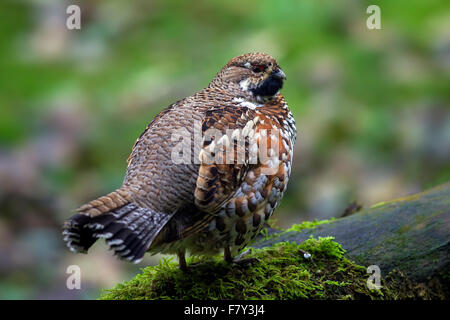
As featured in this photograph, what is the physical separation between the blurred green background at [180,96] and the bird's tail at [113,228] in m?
3.70

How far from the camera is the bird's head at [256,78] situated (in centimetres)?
467

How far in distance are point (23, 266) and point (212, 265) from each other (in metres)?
4.04

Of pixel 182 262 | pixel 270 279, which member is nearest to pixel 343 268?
pixel 270 279

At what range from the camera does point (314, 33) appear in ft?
37.3

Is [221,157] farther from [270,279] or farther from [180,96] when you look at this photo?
[180,96]

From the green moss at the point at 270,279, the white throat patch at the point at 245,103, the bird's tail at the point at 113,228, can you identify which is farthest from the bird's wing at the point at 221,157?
the green moss at the point at 270,279

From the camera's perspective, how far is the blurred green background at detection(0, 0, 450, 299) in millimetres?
8141

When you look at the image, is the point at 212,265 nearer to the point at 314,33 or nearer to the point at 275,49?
the point at 275,49

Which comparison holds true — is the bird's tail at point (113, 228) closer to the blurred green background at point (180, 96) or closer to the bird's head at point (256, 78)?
the bird's head at point (256, 78)

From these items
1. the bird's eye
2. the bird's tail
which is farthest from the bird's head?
the bird's tail

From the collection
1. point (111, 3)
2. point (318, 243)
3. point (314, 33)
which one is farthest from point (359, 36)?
point (318, 243)

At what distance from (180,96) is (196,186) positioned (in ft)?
21.1

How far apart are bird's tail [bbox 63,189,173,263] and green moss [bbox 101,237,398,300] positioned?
66cm
